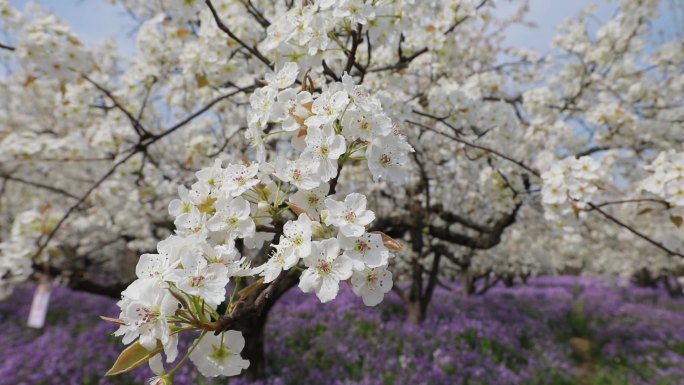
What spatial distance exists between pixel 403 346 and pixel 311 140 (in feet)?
18.1

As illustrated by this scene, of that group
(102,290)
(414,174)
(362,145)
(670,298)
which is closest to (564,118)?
(414,174)

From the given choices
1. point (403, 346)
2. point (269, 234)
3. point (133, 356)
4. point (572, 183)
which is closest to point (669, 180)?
point (572, 183)

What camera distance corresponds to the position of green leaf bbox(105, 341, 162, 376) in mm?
1006

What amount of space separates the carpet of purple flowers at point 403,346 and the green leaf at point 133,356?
156 inches

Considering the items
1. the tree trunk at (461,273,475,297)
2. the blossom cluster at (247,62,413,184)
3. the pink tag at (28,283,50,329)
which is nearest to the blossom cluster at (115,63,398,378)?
the blossom cluster at (247,62,413,184)

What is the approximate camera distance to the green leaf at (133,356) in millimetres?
1006

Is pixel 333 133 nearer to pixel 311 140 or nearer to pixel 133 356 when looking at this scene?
pixel 311 140

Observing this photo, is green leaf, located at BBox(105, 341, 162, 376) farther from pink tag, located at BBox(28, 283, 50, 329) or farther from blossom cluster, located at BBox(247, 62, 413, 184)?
pink tag, located at BBox(28, 283, 50, 329)

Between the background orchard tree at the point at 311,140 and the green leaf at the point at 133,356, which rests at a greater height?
the background orchard tree at the point at 311,140

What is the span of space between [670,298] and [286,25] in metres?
19.2

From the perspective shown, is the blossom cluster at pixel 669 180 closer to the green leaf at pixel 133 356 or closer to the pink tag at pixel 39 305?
the green leaf at pixel 133 356

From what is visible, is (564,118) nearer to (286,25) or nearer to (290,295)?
(286,25)

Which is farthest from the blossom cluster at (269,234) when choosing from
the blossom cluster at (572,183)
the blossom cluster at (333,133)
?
the blossom cluster at (572,183)

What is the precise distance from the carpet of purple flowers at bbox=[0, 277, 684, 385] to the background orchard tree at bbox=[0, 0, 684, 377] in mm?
897
